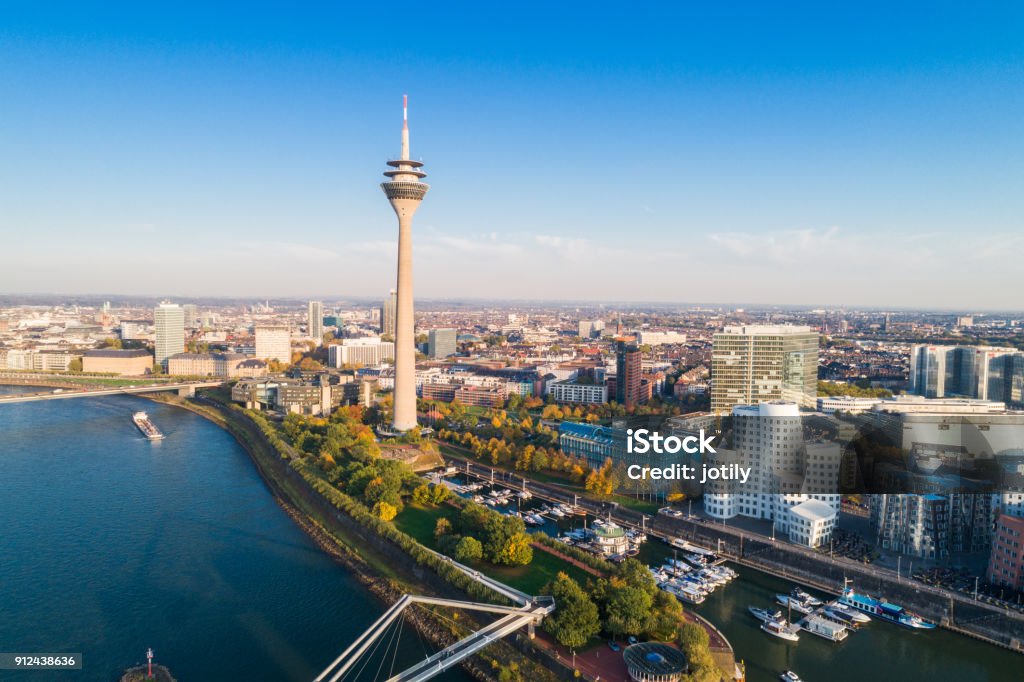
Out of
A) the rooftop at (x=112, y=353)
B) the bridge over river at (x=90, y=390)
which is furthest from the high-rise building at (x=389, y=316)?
the bridge over river at (x=90, y=390)

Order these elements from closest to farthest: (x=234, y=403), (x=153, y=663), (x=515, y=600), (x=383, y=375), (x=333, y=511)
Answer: (x=153, y=663)
(x=515, y=600)
(x=333, y=511)
(x=234, y=403)
(x=383, y=375)

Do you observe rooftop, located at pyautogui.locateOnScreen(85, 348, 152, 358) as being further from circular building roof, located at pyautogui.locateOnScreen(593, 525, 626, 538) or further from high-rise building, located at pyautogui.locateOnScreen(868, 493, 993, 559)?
high-rise building, located at pyautogui.locateOnScreen(868, 493, 993, 559)

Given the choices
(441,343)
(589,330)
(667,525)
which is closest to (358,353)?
(441,343)

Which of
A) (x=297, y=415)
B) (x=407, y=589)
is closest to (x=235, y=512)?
(x=407, y=589)

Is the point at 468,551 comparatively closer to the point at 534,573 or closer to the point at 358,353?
the point at 534,573

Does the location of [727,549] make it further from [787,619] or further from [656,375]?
[656,375]

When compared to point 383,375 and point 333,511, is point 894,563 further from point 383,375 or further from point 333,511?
point 383,375

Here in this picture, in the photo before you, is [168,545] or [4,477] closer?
[168,545]

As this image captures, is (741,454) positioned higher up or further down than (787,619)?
higher up

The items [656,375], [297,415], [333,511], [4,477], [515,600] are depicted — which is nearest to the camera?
[515,600]
